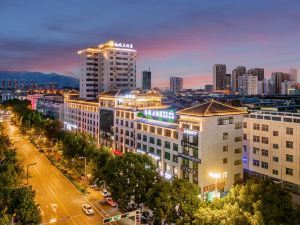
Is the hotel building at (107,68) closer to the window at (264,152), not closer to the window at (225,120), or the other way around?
the window at (264,152)

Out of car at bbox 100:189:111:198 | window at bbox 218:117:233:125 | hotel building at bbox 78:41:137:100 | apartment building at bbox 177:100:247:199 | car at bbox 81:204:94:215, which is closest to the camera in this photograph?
car at bbox 81:204:94:215

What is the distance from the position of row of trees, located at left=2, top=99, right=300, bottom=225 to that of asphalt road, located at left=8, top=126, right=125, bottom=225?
5.56m

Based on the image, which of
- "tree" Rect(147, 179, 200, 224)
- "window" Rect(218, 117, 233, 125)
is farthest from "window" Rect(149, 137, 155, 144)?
"tree" Rect(147, 179, 200, 224)

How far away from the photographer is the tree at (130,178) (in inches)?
1658

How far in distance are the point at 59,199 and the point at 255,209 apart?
3737cm

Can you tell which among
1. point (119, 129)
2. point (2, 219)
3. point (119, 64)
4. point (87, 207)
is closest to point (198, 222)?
point (2, 219)

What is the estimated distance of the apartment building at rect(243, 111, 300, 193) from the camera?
2260 inches

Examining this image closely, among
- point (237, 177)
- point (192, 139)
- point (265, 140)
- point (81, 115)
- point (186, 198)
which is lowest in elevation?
point (237, 177)

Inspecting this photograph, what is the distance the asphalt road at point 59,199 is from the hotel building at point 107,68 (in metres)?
49.6

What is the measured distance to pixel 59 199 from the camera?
180ft

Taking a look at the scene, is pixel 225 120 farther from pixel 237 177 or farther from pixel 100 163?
pixel 100 163

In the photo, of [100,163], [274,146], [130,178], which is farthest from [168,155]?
[274,146]

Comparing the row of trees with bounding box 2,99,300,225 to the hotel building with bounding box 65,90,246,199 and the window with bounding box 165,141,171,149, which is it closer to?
the hotel building with bounding box 65,90,246,199

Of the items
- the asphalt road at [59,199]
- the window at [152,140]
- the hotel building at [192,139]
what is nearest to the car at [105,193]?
the asphalt road at [59,199]
